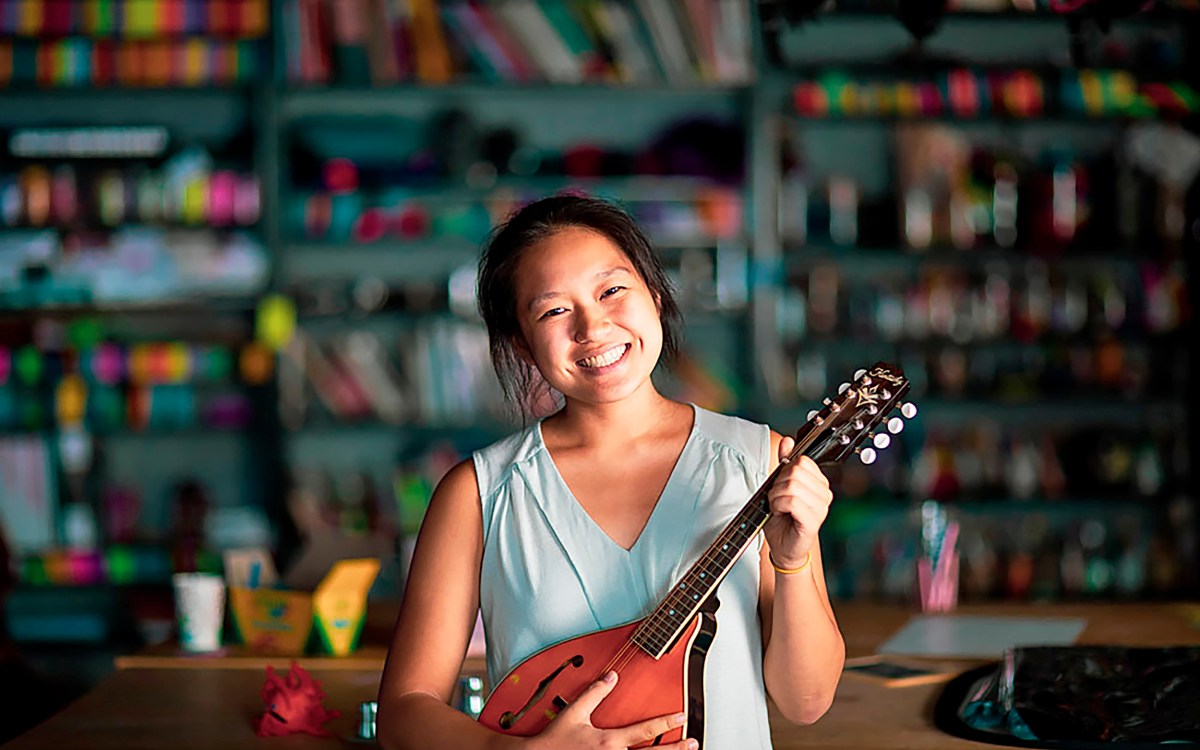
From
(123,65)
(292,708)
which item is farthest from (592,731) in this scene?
(123,65)

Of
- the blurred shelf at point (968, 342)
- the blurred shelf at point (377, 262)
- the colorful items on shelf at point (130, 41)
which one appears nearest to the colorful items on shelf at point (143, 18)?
the colorful items on shelf at point (130, 41)

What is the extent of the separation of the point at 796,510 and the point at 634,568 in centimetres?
21

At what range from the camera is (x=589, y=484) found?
1562 millimetres

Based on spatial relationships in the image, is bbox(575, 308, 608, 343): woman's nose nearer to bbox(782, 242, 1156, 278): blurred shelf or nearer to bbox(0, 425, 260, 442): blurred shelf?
bbox(782, 242, 1156, 278): blurred shelf

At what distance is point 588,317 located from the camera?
1.50 m

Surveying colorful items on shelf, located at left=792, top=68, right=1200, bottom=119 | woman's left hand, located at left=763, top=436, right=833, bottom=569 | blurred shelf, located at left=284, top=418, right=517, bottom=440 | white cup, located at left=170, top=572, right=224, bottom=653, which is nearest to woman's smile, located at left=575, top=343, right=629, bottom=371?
woman's left hand, located at left=763, top=436, right=833, bottom=569

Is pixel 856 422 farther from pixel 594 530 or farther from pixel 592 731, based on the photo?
pixel 592 731

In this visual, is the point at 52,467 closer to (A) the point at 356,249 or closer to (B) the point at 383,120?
(A) the point at 356,249

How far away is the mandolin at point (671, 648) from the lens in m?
1.44

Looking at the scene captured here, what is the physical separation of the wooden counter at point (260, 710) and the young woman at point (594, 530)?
35 centimetres

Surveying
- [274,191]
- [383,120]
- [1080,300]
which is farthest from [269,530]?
[1080,300]

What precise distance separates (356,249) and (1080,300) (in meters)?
2.33

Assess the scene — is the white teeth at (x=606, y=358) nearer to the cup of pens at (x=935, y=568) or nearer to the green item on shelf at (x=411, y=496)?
the cup of pens at (x=935, y=568)

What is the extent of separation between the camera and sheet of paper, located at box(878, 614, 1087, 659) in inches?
88.7
